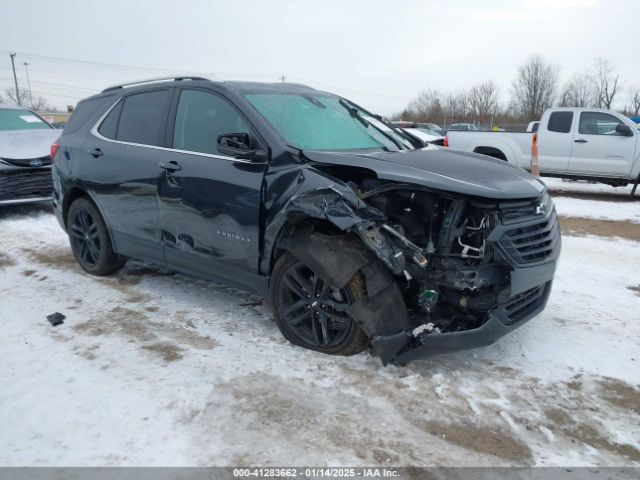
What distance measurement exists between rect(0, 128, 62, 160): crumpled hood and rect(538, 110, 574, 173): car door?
32.0 ft

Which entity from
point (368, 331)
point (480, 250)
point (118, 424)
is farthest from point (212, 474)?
point (480, 250)

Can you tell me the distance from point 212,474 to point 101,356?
1.53 meters

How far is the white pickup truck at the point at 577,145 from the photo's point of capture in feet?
35.3

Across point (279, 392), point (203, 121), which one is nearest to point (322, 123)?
point (203, 121)

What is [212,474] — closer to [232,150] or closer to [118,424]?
[118,424]

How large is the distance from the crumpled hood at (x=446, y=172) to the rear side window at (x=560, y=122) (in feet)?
28.1

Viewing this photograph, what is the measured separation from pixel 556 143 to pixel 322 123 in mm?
8877

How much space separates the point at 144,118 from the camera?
4645 mm

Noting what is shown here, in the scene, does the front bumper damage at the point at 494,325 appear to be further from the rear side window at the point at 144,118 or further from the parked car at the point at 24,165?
the parked car at the point at 24,165

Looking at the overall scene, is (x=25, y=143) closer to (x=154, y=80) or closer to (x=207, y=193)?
(x=154, y=80)

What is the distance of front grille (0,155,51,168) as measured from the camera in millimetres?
8031

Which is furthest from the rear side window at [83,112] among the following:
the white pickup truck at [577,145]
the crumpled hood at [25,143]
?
the white pickup truck at [577,145]

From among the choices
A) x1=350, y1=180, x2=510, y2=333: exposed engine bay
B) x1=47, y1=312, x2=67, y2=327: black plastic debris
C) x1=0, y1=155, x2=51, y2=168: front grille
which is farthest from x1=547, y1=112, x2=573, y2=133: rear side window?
x1=47, y1=312, x2=67, y2=327: black plastic debris

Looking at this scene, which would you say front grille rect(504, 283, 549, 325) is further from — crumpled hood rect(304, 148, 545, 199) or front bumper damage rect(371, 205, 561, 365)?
crumpled hood rect(304, 148, 545, 199)
